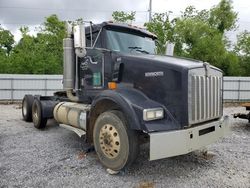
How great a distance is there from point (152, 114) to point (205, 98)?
97 centimetres

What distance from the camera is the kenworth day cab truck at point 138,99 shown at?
435cm

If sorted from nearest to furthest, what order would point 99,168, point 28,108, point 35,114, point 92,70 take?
point 99,168 → point 92,70 → point 35,114 → point 28,108

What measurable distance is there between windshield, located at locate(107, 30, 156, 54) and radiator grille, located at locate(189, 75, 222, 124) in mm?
1612

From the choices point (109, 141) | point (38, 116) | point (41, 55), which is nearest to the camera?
point (109, 141)

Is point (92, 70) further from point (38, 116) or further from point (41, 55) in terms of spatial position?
point (41, 55)

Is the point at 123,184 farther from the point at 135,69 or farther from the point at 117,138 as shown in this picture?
the point at 135,69

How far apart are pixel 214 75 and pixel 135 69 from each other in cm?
134

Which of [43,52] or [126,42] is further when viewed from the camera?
[43,52]

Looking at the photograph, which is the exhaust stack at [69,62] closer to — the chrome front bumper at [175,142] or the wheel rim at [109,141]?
the wheel rim at [109,141]

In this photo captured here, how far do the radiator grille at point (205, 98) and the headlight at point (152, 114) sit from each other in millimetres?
442

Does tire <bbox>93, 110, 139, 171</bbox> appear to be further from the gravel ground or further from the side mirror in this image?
the side mirror

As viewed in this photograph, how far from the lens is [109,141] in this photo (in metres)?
4.86

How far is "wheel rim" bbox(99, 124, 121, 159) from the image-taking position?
474cm

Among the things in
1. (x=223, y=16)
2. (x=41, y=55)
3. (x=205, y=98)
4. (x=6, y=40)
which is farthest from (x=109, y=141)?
(x=6, y=40)
